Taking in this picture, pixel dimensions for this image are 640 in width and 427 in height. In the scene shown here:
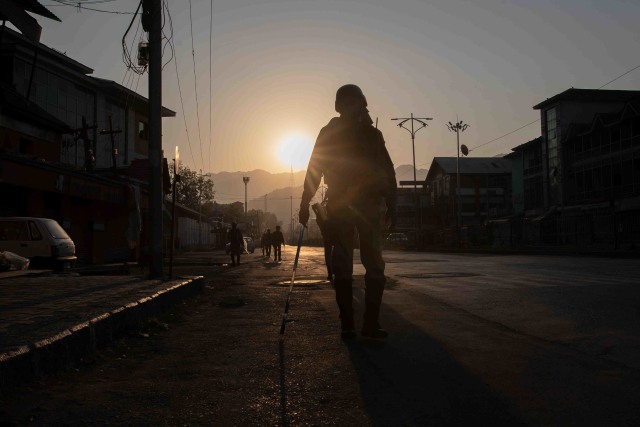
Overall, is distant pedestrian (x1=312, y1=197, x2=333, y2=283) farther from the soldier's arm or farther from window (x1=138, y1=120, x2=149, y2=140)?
window (x1=138, y1=120, x2=149, y2=140)

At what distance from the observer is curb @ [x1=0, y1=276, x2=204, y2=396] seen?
3098 millimetres

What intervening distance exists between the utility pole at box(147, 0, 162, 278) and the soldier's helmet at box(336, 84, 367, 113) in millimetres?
6014

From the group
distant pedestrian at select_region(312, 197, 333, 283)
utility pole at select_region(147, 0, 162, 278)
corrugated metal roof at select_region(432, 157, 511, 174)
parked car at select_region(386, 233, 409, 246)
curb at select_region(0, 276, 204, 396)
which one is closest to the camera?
curb at select_region(0, 276, 204, 396)

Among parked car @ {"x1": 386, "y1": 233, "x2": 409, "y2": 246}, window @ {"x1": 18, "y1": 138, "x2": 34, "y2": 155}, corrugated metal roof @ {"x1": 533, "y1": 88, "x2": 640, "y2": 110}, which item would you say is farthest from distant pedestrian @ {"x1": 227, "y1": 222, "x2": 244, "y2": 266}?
parked car @ {"x1": 386, "y1": 233, "x2": 409, "y2": 246}

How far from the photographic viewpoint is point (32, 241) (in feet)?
45.3

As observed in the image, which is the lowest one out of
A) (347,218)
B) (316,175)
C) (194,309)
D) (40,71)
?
(194,309)

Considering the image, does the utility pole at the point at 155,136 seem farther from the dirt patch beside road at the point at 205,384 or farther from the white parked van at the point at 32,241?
the white parked van at the point at 32,241

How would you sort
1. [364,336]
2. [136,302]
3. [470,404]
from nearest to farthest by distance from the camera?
1. [470,404]
2. [364,336]
3. [136,302]

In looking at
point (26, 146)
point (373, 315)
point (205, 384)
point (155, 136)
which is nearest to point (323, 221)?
point (373, 315)

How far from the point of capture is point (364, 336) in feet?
15.2

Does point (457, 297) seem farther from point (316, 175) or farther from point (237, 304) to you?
point (316, 175)

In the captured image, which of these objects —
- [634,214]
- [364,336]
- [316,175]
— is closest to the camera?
[364,336]

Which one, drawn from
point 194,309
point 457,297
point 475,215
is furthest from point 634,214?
point 475,215

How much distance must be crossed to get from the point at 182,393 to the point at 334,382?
0.84m
